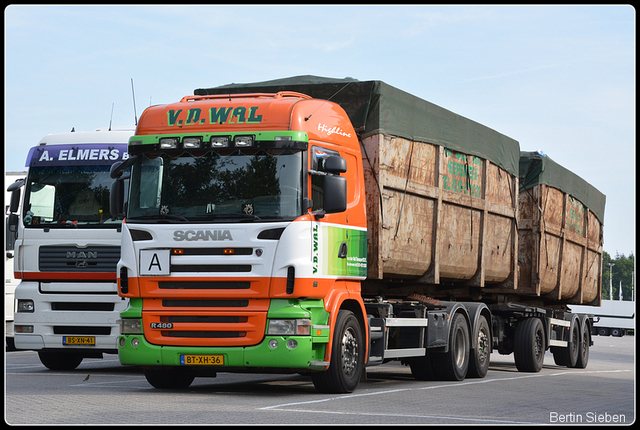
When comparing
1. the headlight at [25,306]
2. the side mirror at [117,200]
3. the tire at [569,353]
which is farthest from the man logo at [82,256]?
the tire at [569,353]

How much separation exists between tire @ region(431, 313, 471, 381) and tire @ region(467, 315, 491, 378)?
0.24 m

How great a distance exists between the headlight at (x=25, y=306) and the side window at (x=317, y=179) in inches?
245

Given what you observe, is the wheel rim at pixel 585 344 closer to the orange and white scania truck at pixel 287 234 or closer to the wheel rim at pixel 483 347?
the wheel rim at pixel 483 347

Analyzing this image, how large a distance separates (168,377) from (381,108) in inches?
180

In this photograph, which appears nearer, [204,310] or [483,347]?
[204,310]

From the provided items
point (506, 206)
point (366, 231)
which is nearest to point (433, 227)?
point (366, 231)

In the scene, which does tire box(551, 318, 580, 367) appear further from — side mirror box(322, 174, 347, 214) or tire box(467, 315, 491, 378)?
side mirror box(322, 174, 347, 214)

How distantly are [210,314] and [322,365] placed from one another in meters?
1.43

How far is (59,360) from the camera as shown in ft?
52.4

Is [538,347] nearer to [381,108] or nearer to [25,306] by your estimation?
[381,108]

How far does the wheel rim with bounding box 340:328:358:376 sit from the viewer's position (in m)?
11.3

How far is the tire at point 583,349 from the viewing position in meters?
21.2

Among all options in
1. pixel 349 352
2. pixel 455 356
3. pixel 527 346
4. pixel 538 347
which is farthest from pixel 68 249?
pixel 538 347

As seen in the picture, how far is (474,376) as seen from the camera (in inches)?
601
